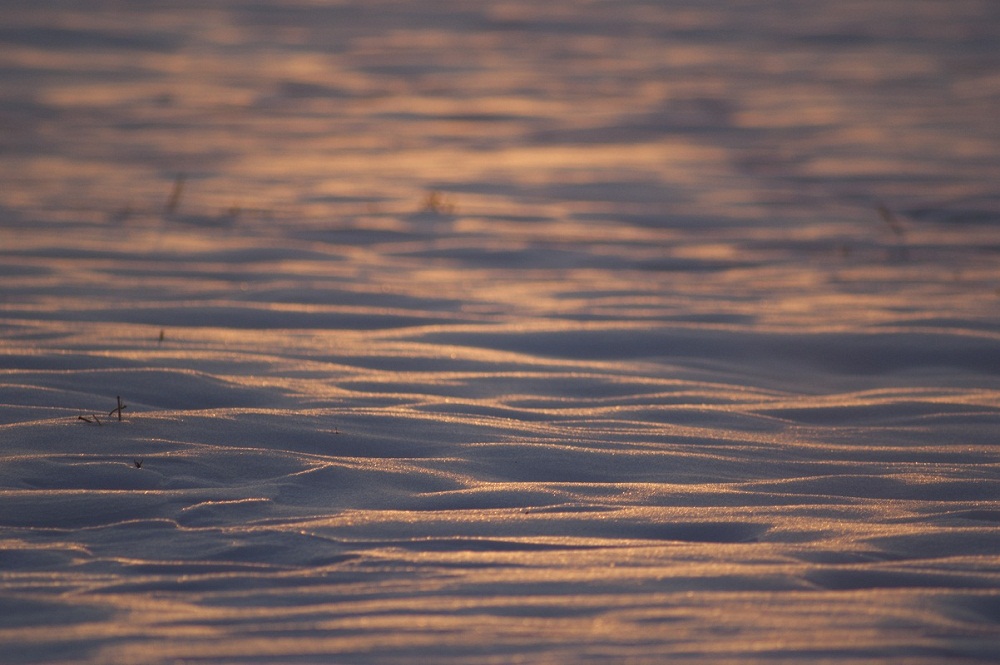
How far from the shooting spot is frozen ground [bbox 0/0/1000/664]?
6.32 feet

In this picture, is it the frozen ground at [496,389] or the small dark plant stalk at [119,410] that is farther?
the small dark plant stalk at [119,410]

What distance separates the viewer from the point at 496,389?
124 inches

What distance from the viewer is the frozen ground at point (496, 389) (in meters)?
1.93

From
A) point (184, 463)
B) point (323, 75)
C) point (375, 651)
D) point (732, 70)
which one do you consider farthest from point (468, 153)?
point (375, 651)

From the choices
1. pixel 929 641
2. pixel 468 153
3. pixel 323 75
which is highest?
pixel 323 75

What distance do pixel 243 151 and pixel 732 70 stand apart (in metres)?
4.91

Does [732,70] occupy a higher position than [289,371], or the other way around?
[732,70]

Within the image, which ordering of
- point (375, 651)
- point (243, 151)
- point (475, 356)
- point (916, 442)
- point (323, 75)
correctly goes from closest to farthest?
point (375, 651) < point (916, 442) < point (475, 356) < point (243, 151) < point (323, 75)

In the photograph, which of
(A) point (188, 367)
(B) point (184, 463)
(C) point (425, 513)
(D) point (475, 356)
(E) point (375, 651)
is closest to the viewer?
(E) point (375, 651)

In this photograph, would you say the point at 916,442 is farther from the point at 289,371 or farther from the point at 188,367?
the point at 188,367

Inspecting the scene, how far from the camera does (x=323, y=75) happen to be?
1012cm

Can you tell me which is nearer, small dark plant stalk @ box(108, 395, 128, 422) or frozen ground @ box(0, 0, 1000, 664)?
frozen ground @ box(0, 0, 1000, 664)

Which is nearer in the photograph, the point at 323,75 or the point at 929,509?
the point at 929,509

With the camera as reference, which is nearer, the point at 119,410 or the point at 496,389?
the point at 119,410
